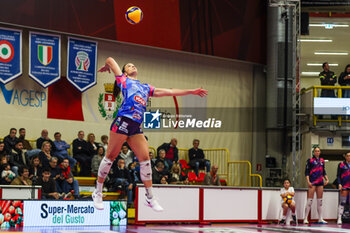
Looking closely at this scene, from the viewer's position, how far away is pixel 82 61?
22.1 metres

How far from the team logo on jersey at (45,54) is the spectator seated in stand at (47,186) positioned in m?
6.10

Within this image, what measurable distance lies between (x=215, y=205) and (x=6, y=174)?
6.50 meters

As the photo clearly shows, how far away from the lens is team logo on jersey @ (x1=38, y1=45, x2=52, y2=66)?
69.2 feet

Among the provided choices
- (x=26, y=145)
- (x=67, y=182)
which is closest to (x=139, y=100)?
(x=67, y=182)

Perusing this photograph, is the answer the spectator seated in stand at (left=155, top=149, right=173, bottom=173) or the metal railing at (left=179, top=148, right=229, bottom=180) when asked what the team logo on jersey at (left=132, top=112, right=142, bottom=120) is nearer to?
the spectator seated in stand at (left=155, top=149, right=173, bottom=173)

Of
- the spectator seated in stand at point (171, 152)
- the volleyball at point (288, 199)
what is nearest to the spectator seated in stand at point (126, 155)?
the spectator seated in stand at point (171, 152)

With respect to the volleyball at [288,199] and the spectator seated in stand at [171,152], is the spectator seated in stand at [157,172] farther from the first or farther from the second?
the volleyball at [288,199]

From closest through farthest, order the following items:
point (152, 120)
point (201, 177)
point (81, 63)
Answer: point (81, 63), point (201, 177), point (152, 120)

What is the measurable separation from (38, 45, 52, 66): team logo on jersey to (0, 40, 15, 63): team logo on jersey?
3.37 ft

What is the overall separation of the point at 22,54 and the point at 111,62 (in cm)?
→ 1244

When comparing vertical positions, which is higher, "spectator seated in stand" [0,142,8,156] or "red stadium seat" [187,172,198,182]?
"spectator seated in stand" [0,142,8,156]

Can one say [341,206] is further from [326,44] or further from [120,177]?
[326,44]

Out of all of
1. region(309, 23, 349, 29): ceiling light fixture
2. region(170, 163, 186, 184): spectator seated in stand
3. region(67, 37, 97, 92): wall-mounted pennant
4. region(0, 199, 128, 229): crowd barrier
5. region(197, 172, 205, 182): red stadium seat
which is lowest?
region(0, 199, 128, 229): crowd barrier

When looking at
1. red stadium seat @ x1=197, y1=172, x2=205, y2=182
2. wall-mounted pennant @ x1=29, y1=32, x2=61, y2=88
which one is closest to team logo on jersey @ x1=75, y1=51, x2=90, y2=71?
wall-mounted pennant @ x1=29, y1=32, x2=61, y2=88
